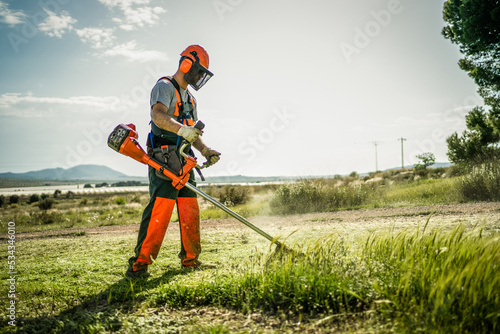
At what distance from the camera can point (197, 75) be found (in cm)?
404

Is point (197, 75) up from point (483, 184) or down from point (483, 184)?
up

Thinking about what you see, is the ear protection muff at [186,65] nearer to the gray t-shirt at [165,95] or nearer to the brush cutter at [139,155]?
the gray t-shirt at [165,95]

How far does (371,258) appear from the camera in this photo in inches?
114

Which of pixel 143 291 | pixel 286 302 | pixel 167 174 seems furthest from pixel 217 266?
pixel 286 302

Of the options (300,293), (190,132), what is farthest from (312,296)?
(190,132)

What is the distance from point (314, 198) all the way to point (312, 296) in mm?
9814

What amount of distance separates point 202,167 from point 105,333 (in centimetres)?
216

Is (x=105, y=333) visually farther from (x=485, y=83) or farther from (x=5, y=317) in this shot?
(x=485, y=83)

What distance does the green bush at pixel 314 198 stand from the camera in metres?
11.8

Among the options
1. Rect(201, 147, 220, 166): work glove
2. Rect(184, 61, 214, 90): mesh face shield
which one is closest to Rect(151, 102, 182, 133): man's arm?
Rect(184, 61, 214, 90): mesh face shield

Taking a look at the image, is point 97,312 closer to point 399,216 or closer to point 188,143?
point 188,143

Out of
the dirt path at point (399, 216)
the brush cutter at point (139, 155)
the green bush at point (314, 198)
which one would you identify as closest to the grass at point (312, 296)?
the brush cutter at point (139, 155)

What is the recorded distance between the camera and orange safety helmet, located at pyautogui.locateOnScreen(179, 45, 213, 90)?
3977 mm

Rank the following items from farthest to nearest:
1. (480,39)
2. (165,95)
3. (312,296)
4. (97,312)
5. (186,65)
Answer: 1. (480,39)
2. (186,65)
3. (165,95)
4. (97,312)
5. (312,296)
